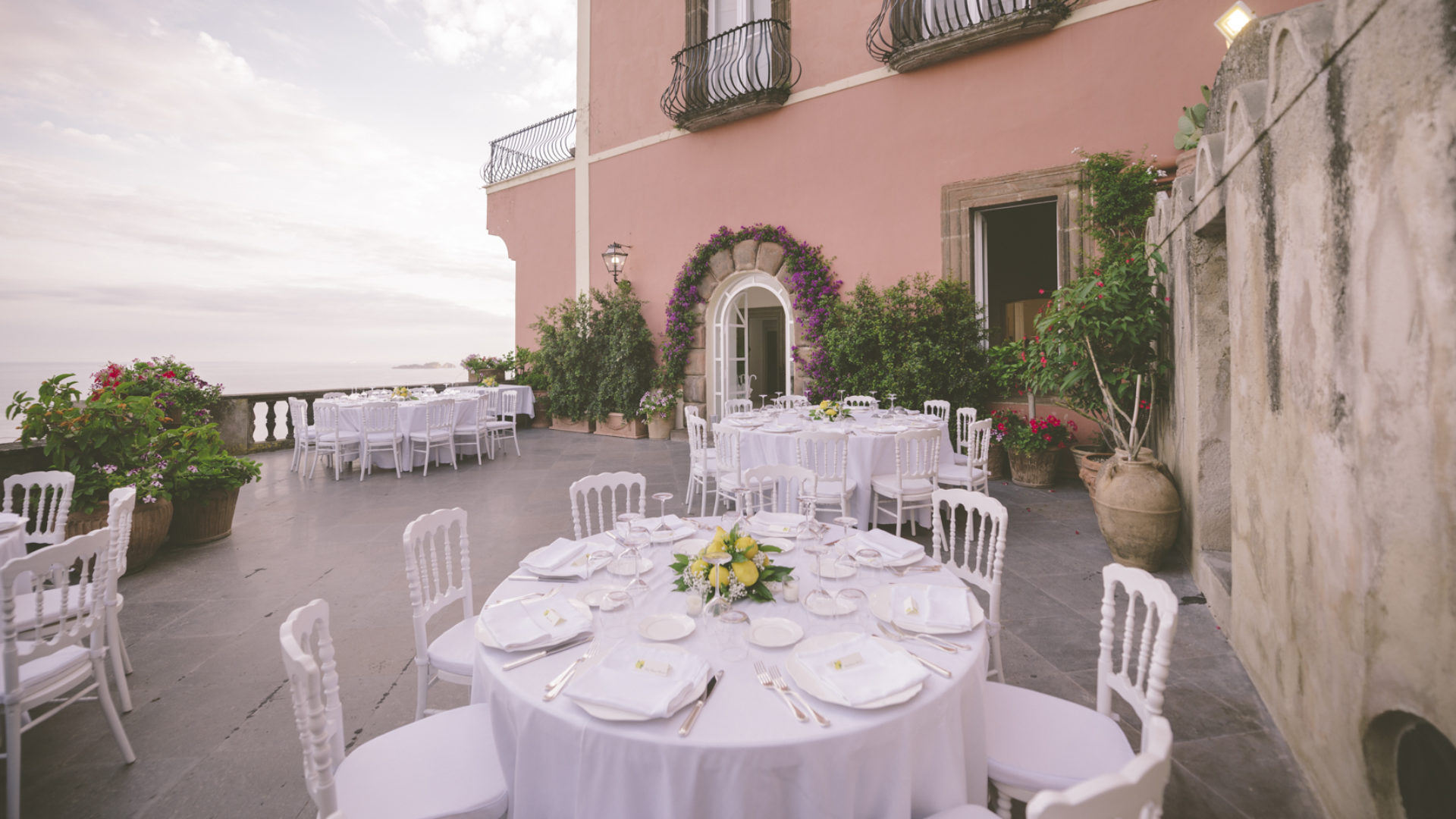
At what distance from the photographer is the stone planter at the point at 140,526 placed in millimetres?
3293

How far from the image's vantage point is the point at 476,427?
23.1 feet

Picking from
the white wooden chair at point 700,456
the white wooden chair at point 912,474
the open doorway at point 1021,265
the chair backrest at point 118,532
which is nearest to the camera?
the chair backrest at point 118,532

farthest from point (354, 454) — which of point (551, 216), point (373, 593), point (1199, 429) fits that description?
point (1199, 429)

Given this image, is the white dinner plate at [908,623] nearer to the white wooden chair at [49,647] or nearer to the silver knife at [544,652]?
the silver knife at [544,652]

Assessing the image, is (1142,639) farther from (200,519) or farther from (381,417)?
(381,417)

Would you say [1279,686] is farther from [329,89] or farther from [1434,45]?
[329,89]

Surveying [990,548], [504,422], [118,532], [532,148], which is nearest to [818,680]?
[990,548]

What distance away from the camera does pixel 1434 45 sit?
42.9 inches

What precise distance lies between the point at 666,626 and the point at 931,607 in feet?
2.13

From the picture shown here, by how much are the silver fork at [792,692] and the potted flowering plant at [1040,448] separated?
4.92 m

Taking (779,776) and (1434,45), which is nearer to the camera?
(779,776)

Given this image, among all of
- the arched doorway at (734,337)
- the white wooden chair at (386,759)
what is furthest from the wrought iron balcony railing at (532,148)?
the white wooden chair at (386,759)

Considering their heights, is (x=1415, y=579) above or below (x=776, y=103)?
below

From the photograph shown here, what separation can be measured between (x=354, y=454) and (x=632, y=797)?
7312mm
